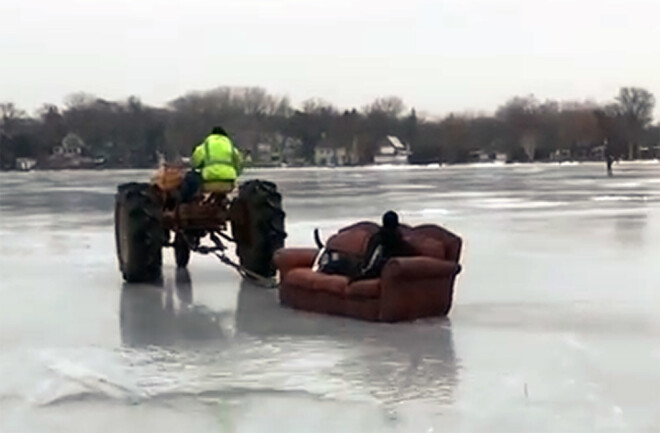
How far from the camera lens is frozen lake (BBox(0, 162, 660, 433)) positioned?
7203 millimetres

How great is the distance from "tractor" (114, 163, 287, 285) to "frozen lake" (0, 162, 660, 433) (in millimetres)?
349

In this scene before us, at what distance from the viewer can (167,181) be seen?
14.6m

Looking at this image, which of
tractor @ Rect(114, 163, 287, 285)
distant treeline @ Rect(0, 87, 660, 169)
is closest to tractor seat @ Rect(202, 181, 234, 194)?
tractor @ Rect(114, 163, 287, 285)

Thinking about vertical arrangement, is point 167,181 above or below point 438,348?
above

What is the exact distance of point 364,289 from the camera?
10.8m

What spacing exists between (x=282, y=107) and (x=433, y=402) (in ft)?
418

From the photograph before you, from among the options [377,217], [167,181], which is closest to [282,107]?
[377,217]

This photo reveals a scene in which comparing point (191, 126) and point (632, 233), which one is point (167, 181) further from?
point (191, 126)

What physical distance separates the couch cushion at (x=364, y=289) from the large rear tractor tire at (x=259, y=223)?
326cm

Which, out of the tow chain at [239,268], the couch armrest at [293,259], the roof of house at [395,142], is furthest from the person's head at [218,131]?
the roof of house at [395,142]

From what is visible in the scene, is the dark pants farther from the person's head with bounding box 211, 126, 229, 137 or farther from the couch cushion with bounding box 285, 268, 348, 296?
the couch cushion with bounding box 285, 268, 348, 296

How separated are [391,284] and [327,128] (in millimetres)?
122912

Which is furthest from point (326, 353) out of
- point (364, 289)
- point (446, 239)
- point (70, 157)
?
point (70, 157)

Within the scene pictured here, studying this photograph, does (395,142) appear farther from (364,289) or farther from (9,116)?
(364,289)
